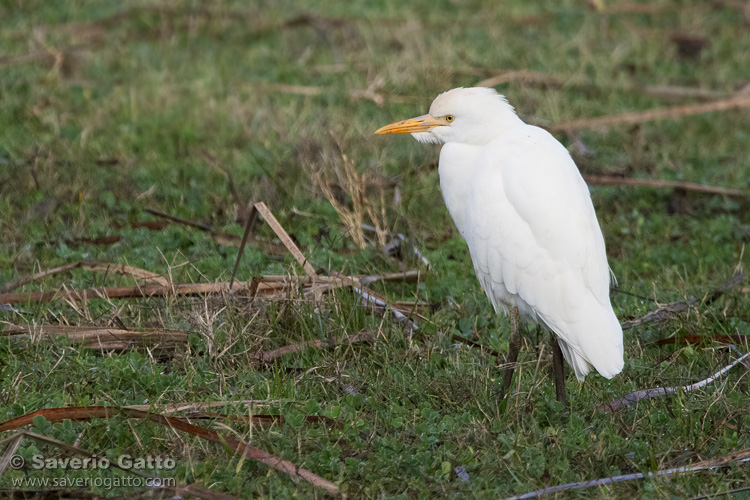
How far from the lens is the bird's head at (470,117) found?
3.69 metres

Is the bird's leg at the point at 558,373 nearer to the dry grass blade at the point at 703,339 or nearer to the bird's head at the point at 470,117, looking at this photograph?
the dry grass blade at the point at 703,339

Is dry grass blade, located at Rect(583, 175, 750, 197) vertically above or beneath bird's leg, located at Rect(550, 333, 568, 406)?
beneath

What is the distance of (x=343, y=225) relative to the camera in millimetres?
5180

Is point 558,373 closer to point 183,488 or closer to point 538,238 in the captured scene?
point 538,238

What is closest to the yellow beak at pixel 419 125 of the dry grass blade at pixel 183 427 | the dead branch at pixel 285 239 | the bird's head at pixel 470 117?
the bird's head at pixel 470 117

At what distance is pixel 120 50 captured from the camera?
26.4 ft

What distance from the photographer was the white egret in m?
3.45

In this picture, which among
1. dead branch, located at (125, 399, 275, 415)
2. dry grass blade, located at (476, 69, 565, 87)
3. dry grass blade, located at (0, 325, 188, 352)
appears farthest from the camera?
dry grass blade, located at (476, 69, 565, 87)

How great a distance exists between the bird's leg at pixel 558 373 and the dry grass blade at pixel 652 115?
2.95 metres

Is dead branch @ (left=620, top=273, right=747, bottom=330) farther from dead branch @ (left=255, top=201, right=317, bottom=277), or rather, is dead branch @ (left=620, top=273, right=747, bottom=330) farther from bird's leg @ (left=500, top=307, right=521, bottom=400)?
dead branch @ (left=255, top=201, right=317, bottom=277)

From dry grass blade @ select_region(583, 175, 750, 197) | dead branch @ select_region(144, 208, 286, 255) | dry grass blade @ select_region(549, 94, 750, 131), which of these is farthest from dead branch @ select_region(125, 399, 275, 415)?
dry grass blade @ select_region(549, 94, 750, 131)

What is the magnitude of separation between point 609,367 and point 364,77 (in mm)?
4644

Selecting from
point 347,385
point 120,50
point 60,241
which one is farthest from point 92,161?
point 347,385

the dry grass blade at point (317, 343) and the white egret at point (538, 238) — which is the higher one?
the white egret at point (538, 238)
